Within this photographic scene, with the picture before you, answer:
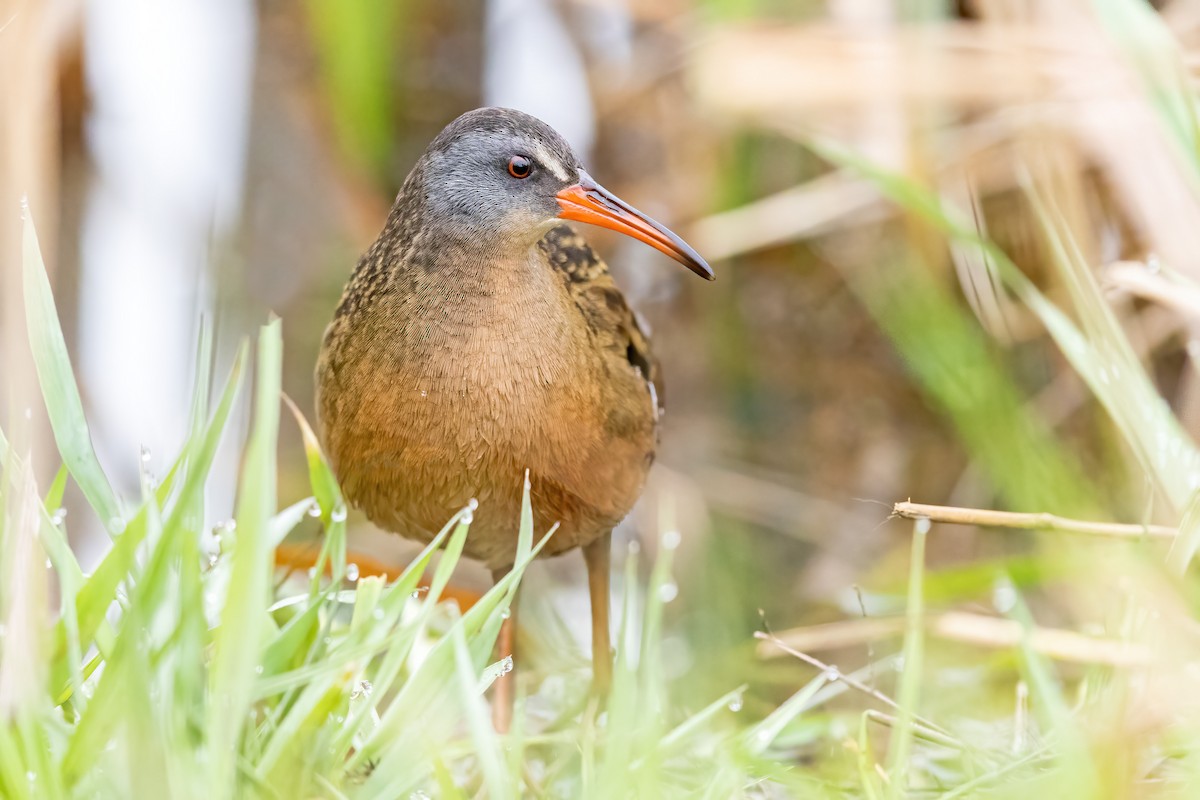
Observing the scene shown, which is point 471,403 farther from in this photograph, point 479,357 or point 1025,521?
point 1025,521

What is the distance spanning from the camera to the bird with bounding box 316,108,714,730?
169 cm

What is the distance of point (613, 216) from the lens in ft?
5.82

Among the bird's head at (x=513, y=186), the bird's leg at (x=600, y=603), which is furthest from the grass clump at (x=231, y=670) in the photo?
the bird's leg at (x=600, y=603)

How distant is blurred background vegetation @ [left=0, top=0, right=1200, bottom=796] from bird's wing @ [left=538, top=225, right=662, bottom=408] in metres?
0.24

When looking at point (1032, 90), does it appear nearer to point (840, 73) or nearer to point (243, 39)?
point (840, 73)

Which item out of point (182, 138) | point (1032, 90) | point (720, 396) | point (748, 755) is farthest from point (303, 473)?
point (748, 755)

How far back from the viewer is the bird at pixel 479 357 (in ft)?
5.56

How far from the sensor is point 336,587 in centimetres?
144

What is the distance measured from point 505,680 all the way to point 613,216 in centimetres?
Answer: 78

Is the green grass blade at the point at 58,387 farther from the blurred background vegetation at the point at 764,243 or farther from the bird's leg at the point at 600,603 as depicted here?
the bird's leg at the point at 600,603

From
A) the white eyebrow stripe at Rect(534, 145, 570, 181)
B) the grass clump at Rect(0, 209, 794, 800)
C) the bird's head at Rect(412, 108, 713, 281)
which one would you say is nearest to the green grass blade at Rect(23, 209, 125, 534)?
the grass clump at Rect(0, 209, 794, 800)

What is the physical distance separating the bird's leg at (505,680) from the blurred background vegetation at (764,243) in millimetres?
88

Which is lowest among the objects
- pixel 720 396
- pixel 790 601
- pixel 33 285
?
pixel 790 601

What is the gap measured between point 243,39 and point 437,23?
0.50m
